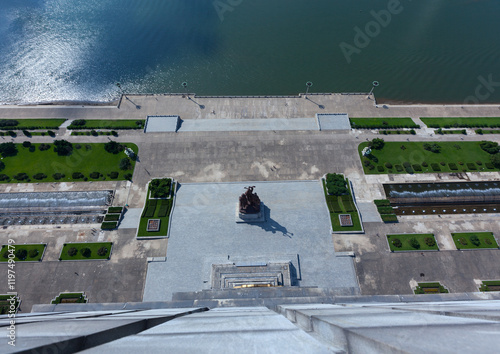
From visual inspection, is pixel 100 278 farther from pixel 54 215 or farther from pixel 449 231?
pixel 449 231

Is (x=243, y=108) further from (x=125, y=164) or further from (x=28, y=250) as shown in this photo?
(x=28, y=250)

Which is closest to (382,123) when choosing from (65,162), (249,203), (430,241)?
(430,241)

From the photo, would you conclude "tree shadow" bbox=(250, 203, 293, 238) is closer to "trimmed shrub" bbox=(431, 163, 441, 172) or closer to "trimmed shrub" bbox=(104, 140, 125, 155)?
"trimmed shrub" bbox=(104, 140, 125, 155)

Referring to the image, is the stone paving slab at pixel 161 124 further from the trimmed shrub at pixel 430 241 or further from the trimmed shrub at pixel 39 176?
the trimmed shrub at pixel 430 241

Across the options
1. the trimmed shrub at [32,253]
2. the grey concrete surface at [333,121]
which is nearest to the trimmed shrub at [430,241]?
the grey concrete surface at [333,121]

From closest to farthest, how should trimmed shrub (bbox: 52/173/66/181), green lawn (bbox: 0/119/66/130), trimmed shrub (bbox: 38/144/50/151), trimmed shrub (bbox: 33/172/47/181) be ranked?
trimmed shrub (bbox: 33/172/47/181) → trimmed shrub (bbox: 52/173/66/181) → trimmed shrub (bbox: 38/144/50/151) → green lawn (bbox: 0/119/66/130)

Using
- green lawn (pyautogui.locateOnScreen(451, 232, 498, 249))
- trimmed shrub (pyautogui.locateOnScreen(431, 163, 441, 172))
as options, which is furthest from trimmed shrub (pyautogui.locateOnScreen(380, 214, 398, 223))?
trimmed shrub (pyautogui.locateOnScreen(431, 163, 441, 172))
